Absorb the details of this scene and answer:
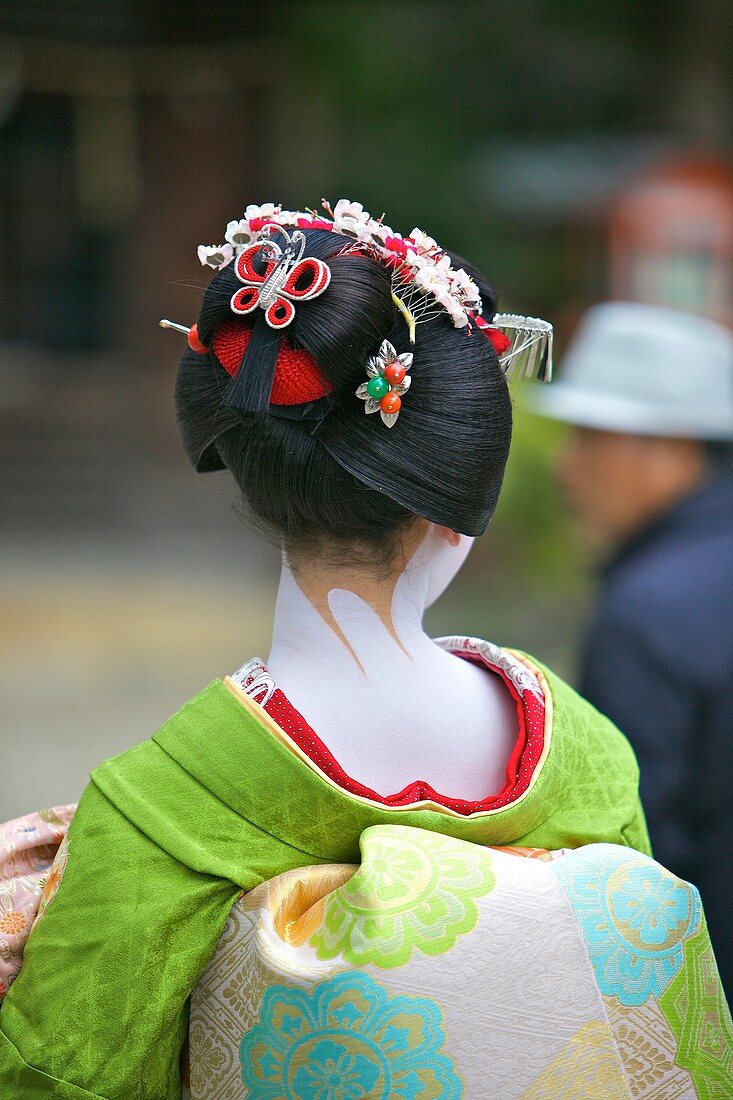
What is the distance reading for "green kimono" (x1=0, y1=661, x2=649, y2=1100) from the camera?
44.8 inches

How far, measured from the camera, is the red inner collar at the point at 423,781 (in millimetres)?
1207

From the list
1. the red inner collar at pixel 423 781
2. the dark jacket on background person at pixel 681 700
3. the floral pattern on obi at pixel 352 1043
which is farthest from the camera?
the dark jacket on background person at pixel 681 700

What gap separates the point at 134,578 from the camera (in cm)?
768

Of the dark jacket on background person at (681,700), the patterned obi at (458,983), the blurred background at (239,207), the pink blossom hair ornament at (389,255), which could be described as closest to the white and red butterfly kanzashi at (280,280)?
the pink blossom hair ornament at (389,255)

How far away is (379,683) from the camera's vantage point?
4.13 ft

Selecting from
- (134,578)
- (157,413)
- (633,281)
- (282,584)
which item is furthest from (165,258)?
(282,584)

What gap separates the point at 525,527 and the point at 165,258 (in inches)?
142

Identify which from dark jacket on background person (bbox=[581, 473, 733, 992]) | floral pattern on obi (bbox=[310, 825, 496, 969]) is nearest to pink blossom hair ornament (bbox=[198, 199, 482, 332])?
floral pattern on obi (bbox=[310, 825, 496, 969])

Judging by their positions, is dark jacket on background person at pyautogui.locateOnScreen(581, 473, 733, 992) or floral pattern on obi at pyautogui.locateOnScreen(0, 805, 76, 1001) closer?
floral pattern on obi at pyautogui.locateOnScreen(0, 805, 76, 1001)

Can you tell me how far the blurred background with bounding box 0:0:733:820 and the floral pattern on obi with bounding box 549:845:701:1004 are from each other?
4.84 m

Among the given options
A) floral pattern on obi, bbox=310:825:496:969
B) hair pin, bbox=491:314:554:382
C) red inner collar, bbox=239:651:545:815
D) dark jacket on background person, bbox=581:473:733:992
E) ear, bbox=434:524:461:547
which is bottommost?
dark jacket on background person, bbox=581:473:733:992

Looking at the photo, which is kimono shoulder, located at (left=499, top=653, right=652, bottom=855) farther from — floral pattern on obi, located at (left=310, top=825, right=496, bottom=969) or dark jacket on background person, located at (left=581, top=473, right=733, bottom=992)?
dark jacket on background person, located at (left=581, top=473, right=733, bottom=992)

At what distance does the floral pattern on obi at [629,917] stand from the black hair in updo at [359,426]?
14.7 inches

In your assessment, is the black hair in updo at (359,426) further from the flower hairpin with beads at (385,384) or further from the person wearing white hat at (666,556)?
the person wearing white hat at (666,556)
